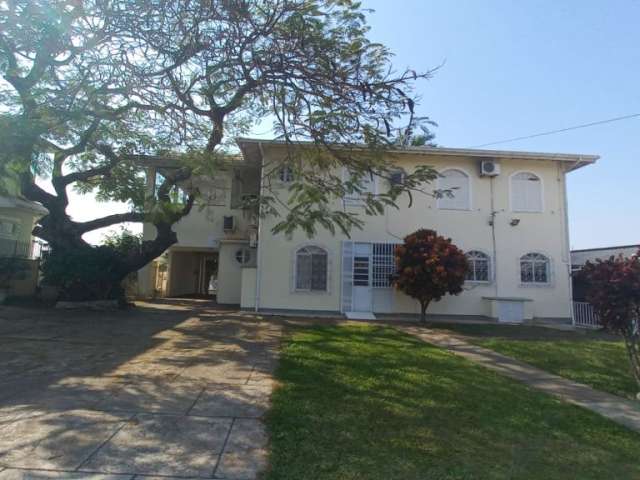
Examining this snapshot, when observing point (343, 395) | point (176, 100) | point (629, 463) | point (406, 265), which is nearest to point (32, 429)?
point (343, 395)

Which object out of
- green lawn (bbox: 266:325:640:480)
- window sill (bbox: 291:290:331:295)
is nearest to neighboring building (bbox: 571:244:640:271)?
window sill (bbox: 291:290:331:295)

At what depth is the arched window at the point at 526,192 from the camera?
51.2ft

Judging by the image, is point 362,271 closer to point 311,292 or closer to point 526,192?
point 311,292

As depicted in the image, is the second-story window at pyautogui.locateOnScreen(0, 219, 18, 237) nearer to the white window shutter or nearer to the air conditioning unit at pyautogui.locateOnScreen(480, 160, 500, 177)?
the white window shutter

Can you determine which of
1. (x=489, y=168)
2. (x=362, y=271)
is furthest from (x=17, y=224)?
→ (x=489, y=168)

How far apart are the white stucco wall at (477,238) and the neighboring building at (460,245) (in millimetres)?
35

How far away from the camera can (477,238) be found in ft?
50.4

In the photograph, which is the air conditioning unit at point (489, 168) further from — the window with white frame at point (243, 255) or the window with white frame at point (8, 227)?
Answer: the window with white frame at point (8, 227)

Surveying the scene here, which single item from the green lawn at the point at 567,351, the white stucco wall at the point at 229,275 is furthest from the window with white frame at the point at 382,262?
the white stucco wall at the point at 229,275

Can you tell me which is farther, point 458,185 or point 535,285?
point 458,185

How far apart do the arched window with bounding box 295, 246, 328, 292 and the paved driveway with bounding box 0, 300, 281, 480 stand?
18.0ft

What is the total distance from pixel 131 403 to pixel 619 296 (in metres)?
6.34

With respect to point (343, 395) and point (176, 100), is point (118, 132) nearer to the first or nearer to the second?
point (176, 100)

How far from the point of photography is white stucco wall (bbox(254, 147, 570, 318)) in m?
14.9
